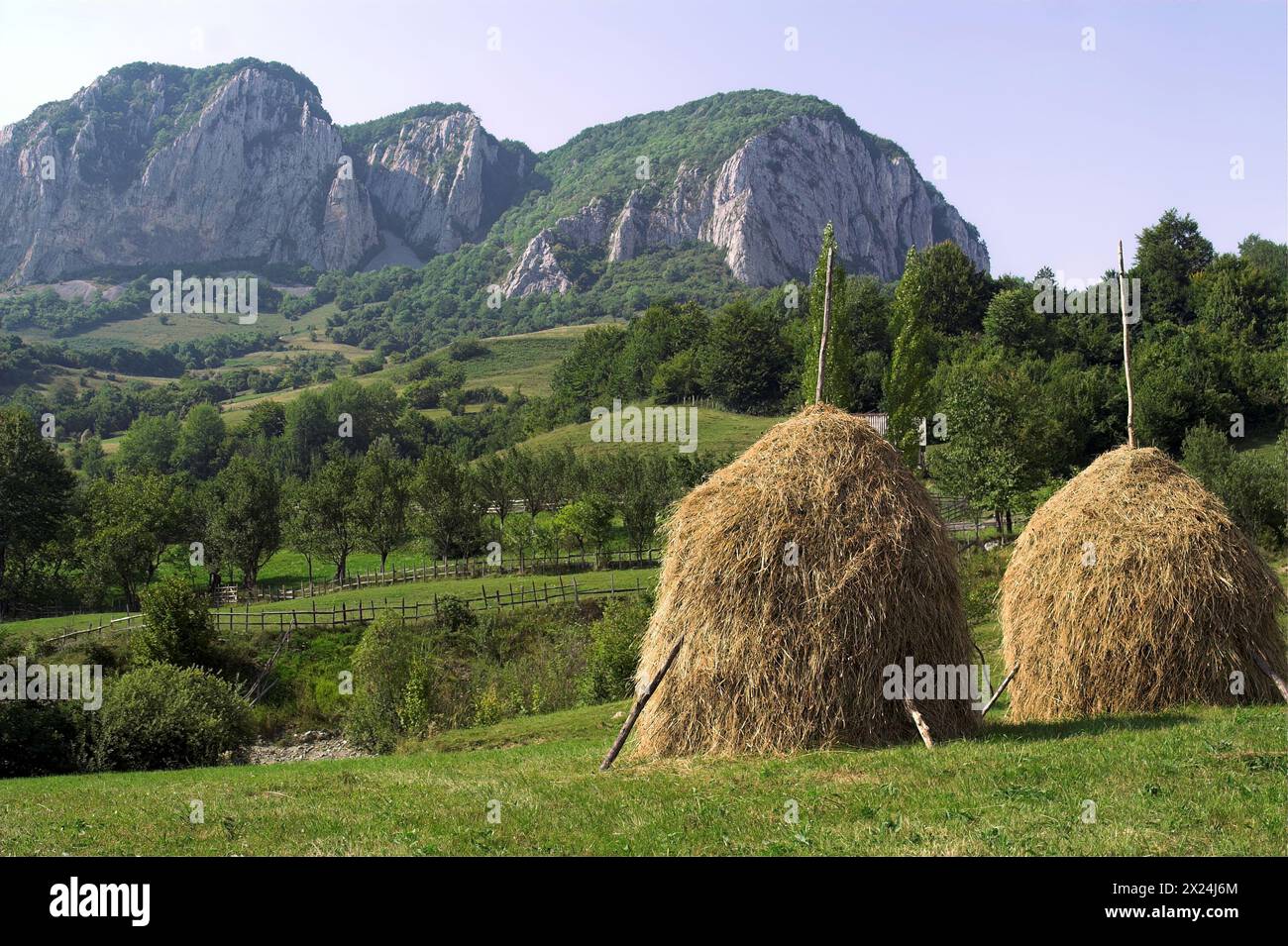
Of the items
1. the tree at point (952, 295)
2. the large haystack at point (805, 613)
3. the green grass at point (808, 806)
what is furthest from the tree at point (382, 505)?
the large haystack at point (805, 613)

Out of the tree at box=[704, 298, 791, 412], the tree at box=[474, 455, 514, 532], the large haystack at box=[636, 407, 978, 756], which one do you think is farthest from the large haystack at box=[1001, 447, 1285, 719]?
the tree at box=[704, 298, 791, 412]

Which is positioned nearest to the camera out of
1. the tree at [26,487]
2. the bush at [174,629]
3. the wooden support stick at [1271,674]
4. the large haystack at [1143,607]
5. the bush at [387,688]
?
the wooden support stick at [1271,674]

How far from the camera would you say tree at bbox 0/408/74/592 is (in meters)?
73.6

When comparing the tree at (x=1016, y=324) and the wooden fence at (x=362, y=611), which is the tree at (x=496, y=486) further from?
the tree at (x=1016, y=324)

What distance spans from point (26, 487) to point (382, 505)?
26.3 m

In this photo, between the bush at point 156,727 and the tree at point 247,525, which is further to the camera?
the tree at point 247,525

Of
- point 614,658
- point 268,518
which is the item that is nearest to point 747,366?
point 268,518

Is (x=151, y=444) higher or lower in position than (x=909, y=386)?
lower

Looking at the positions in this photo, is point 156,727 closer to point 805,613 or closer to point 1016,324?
point 805,613

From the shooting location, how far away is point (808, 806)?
10.8m

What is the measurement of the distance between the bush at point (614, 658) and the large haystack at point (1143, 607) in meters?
22.5

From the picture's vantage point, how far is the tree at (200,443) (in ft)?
461

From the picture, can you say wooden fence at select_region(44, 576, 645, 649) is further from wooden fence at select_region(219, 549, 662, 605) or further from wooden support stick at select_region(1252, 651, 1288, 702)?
wooden support stick at select_region(1252, 651, 1288, 702)
